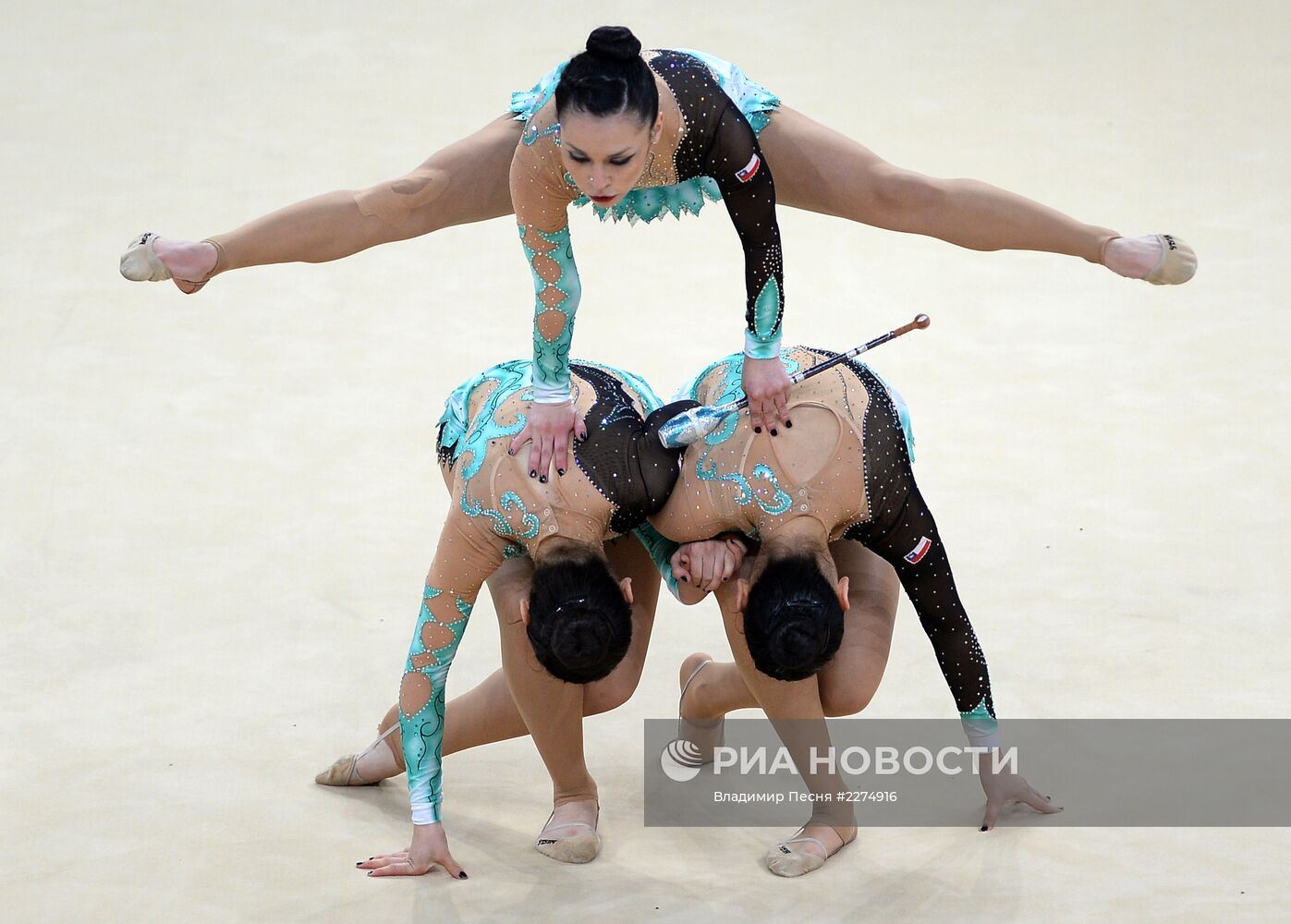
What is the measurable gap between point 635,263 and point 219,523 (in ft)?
7.31

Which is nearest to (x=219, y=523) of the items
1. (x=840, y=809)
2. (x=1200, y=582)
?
(x=840, y=809)

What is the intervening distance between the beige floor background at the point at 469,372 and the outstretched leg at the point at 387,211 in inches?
41.8

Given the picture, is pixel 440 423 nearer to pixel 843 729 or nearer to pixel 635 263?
pixel 843 729

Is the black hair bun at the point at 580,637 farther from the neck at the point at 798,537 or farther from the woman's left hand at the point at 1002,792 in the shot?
the woman's left hand at the point at 1002,792

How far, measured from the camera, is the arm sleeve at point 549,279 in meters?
2.98

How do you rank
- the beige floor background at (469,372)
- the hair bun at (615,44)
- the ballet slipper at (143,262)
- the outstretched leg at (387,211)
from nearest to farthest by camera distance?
the hair bun at (615,44), the beige floor background at (469,372), the ballet slipper at (143,262), the outstretched leg at (387,211)

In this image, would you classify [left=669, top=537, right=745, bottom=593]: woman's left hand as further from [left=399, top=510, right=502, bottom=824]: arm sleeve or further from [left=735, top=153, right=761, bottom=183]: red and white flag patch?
[left=735, top=153, right=761, bottom=183]: red and white flag patch

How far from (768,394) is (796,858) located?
89cm

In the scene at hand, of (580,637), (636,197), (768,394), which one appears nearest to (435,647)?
(580,637)

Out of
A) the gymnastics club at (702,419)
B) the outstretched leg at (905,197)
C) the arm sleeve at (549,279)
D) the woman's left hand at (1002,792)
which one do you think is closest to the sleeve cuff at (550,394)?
the arm sleeve at (549,279)

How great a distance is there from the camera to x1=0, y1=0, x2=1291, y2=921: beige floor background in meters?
3.09

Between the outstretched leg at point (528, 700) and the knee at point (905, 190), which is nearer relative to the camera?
the outstretched leg at point (528, 700)

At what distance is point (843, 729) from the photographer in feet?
11.8

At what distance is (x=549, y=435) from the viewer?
119 inches
